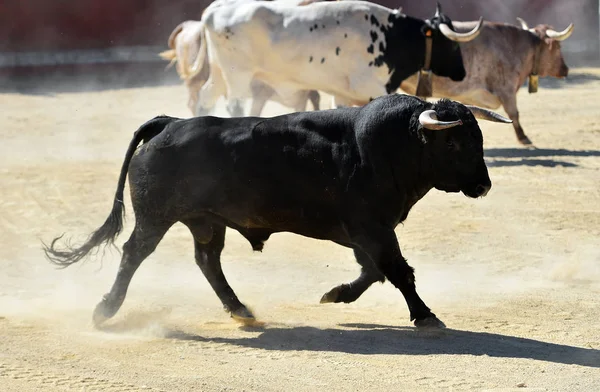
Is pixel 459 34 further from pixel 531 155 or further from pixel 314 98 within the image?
pixel 314 98

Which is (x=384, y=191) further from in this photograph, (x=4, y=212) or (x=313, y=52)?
(x=313, y=52)

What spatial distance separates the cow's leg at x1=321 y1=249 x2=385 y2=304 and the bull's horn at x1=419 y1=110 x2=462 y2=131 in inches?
34.6

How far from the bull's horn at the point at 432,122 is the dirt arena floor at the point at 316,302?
3.39 ft

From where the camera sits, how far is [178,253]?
8164 mm

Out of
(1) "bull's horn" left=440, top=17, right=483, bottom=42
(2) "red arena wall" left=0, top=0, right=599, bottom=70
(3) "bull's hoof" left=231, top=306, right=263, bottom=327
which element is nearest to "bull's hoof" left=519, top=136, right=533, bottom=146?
(1) "bull's horn" left=440, top=17, right=483, bottom=42

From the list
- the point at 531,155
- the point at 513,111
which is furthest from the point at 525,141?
the point at 531,155

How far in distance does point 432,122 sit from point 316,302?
5.07 ft

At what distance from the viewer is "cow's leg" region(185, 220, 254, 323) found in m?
6.20

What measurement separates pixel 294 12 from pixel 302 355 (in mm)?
6868

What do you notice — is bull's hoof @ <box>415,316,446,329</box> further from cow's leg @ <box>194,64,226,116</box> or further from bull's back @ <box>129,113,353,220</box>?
→ cow's leg @ <box>194,64,226,116</box>

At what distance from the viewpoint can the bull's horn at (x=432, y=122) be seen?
5.67 meters

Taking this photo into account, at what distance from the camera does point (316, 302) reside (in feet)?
22.1

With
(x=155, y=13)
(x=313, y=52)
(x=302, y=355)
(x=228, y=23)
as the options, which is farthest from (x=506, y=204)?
(x=155, y=13)

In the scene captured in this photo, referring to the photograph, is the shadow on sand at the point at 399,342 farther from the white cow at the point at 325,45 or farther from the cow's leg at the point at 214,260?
the white cow at the point at 325,45
